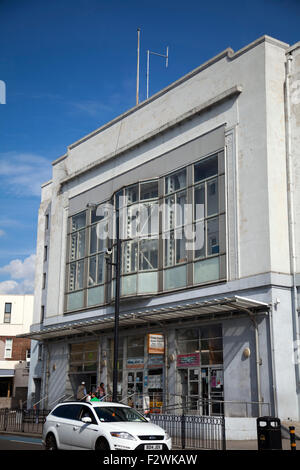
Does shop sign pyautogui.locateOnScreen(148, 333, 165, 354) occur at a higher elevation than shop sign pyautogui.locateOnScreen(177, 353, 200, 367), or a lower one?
higher

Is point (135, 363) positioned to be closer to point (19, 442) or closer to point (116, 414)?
point (19, 442)

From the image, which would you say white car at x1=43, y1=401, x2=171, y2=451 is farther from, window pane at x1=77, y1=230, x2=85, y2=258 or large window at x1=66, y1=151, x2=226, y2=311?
window pane at x1=77, y1=230, x2=85, y2=258

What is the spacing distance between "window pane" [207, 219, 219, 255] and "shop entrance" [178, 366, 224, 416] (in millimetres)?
5463

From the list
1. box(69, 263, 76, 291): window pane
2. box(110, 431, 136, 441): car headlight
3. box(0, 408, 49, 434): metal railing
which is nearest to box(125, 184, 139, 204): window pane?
→ box(69, 263, 76, 291): window pane

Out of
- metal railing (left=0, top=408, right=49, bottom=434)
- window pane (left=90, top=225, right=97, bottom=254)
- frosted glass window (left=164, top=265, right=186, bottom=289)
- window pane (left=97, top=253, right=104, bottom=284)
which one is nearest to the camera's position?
metal railing (left=0, top=408, right=49, bottom=434)

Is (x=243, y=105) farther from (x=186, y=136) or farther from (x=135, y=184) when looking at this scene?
Answer: (x=135, y=184)

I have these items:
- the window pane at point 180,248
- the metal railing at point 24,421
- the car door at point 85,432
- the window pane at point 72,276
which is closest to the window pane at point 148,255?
the window pane at point 180,248

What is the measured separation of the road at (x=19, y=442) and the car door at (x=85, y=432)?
4.02m

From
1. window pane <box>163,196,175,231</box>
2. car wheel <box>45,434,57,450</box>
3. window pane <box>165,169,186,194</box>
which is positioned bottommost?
car wheel <box>45,434,57,450</box>

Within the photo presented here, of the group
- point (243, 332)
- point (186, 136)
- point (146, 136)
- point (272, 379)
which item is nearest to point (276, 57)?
point (186, 136)

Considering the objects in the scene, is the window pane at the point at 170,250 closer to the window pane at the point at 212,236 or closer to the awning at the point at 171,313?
the awning at the point at 171,313

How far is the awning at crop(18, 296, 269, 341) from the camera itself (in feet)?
80.8

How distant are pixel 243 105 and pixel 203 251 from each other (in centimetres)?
717

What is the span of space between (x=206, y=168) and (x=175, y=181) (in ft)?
7.56
